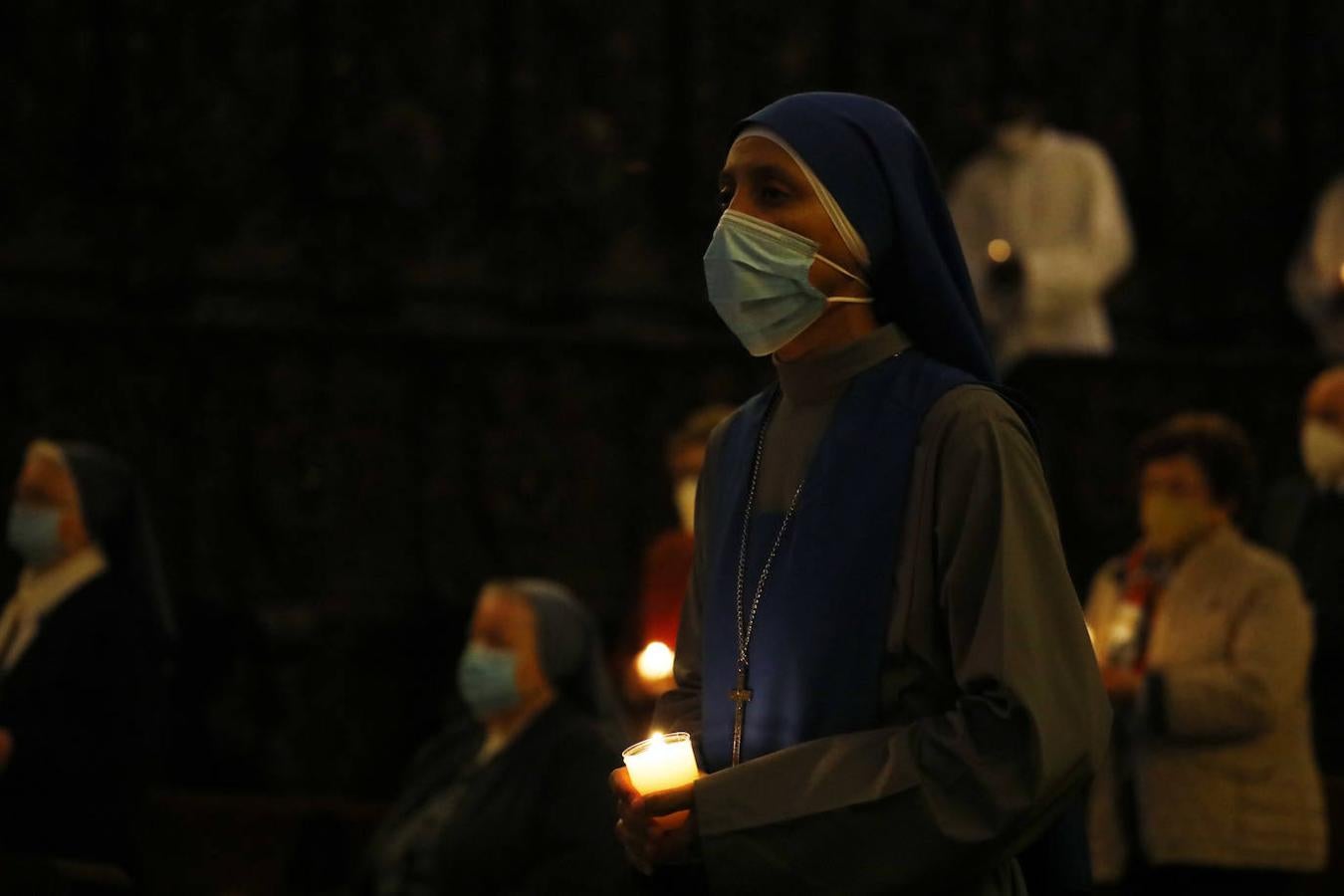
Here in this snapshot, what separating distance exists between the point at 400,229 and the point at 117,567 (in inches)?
159

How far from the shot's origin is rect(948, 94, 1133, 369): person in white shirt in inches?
369

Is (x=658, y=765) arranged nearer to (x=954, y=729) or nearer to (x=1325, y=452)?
(x=954, y=729)

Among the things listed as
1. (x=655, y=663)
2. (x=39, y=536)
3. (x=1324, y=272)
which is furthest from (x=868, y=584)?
(x=1324, y=272)

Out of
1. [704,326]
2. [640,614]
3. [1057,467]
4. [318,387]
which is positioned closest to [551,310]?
[704,326]

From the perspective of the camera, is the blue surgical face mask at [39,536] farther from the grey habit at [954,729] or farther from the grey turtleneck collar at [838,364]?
the grey habit at [954,729]

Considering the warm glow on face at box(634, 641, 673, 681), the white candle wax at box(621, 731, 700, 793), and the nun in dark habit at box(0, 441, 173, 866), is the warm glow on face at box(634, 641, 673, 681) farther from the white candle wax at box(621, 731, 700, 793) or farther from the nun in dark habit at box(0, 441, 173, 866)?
the nun in dark habit at box(0, 441, 173, 866)

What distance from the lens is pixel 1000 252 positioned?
934 centimetres

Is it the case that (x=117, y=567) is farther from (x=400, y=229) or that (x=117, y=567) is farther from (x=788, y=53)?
(x=788, y=53)

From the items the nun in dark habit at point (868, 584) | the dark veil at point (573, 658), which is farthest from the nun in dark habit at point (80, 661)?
the nun in dark habit at point (868, 584)

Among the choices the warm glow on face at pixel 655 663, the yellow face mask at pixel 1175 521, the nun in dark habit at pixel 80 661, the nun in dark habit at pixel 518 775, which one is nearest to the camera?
the warm glow on face at pixel 655 663

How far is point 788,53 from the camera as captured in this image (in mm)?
10984

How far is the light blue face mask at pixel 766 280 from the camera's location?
2885 mm

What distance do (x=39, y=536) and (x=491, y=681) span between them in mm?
1427

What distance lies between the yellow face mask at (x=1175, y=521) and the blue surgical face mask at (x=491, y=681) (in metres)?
1.93
